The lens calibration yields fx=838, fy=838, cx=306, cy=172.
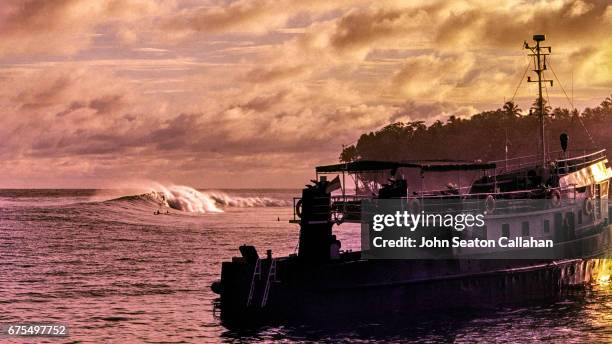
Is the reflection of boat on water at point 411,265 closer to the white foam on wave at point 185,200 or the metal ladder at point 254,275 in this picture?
the metal ladder at point 254,275

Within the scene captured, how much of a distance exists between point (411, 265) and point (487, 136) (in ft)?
408

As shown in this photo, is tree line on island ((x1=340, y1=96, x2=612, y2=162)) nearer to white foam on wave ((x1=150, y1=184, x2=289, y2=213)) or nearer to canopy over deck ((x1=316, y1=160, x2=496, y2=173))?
white foam on wave ((x1=150, y1=184, x2=289, y2=213))

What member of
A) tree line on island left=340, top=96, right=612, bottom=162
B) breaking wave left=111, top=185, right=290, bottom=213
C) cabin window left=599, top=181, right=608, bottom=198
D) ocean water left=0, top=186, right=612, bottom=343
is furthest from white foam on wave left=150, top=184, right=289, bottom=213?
cabin window left=599, top=181, right=608, bottom=198

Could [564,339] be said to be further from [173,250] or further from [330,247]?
[173,250]

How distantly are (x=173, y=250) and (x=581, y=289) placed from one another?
1304 inches

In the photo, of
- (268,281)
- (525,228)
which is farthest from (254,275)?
(525,228)

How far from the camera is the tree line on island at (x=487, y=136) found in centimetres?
14512

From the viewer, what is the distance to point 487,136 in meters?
153

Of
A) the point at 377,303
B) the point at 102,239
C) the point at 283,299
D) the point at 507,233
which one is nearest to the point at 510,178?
the point at 507,233

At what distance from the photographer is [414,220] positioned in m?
33.6

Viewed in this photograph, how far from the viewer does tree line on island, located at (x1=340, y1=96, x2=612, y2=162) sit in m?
145

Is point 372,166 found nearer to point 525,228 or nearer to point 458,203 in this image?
point 458,203

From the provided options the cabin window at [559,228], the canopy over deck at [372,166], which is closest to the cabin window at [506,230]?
the canopy over deck at [372,166]

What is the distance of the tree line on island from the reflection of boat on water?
329 feet
